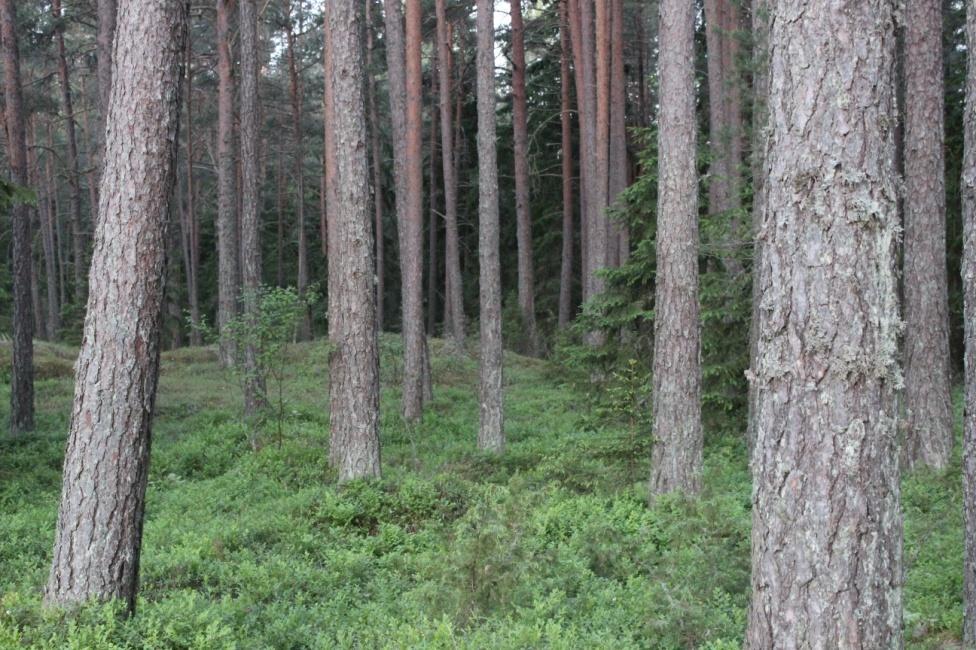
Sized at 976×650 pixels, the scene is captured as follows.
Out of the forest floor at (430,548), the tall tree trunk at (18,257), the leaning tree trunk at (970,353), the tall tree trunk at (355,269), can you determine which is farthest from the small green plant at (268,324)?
the leaning tree trunk at (970,353)

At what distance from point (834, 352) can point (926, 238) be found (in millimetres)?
8430

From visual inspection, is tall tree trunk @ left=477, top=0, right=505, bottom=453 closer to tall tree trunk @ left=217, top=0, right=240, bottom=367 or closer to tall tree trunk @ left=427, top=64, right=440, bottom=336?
tall tree trunk @ left=217, top=0, right=240, bottom=367

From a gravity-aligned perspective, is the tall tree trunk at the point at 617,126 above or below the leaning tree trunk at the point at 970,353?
above

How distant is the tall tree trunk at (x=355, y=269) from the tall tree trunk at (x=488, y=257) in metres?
3.22

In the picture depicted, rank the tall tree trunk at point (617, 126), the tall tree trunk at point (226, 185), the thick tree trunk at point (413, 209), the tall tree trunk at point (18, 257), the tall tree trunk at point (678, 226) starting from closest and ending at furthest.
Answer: the tall tree trunk at point (678, 226), the tall tree trunk at point (18, 257), the thick tree trunk at point (413, 209), the tall tree trunk at point (226, 185), the tall tree trunk at point (617, 126)

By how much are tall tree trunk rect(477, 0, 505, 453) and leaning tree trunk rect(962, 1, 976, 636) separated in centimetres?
912

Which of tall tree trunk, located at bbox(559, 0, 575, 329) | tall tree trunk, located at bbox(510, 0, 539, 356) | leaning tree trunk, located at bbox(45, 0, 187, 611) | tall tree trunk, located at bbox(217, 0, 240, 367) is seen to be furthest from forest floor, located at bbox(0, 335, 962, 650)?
tall tree trunk, located at bbox(559, 0, 575, 329)

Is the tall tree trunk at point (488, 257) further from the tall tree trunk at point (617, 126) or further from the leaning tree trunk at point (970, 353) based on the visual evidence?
the leaning tree trunk at point (970, 353)

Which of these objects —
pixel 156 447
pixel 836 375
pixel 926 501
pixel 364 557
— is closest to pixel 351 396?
pixel 364 557

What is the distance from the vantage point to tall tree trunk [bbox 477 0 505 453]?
14.4m

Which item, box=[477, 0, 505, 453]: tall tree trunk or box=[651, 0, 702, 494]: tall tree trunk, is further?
box=[477, 0, 505, 453]: tall tree trunk

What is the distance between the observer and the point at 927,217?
1080 cm

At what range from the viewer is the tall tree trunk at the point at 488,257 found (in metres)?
14.4

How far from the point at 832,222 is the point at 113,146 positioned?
4968mm
